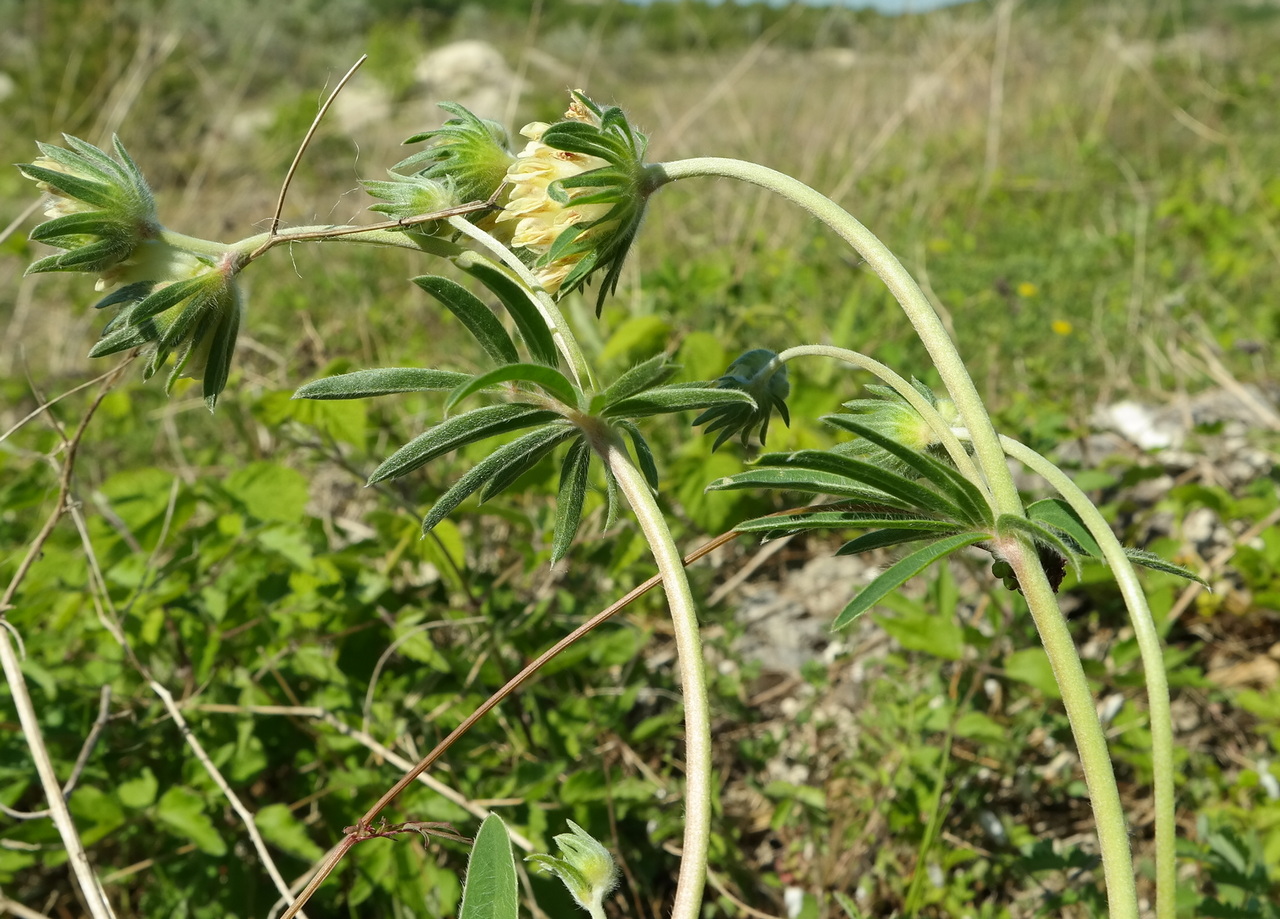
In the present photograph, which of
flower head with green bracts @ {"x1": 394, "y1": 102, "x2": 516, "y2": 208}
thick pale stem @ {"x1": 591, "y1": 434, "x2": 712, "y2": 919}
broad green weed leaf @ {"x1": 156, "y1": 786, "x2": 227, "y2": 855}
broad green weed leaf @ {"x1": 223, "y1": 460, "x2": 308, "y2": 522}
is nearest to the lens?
thick pale stem @ {"x1": 591, "y1": 434, "x2": 712, "y2": 919}

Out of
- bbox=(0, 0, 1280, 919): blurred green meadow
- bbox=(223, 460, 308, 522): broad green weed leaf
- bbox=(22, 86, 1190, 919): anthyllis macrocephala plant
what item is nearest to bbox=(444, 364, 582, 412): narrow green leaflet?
bbox=(22, 86, 1190, 919): anthyllis macrocephala plant

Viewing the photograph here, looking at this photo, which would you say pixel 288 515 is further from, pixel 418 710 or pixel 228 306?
pixel 228 306

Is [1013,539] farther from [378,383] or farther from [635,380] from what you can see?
[378,383]

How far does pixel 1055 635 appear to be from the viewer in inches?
31.6

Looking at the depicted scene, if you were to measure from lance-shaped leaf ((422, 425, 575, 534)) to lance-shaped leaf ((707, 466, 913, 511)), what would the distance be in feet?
0.52

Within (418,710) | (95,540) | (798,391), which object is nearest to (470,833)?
(418,710)

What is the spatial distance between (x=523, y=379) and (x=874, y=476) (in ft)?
0.95

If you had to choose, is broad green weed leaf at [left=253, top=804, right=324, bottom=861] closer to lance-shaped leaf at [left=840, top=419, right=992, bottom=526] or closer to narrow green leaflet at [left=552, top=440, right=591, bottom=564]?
narrow green leaflet at [left=552, top=440, right=591, bottom=564]

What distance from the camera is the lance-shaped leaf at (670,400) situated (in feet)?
2.78

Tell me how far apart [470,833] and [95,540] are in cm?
85

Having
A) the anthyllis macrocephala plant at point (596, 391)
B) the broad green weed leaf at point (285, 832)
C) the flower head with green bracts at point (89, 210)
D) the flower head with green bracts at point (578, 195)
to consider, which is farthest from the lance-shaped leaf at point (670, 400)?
the broad green weed leaf at point (285, 832)

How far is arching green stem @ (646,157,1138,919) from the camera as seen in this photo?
774 millimetres

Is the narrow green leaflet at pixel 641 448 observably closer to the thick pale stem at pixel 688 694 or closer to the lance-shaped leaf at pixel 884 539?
the thick pale stem at pixel 688 694

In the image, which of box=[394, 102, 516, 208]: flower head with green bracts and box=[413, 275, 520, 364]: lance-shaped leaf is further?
box=[394, 102, 516, 208]: flower head with green bracts
